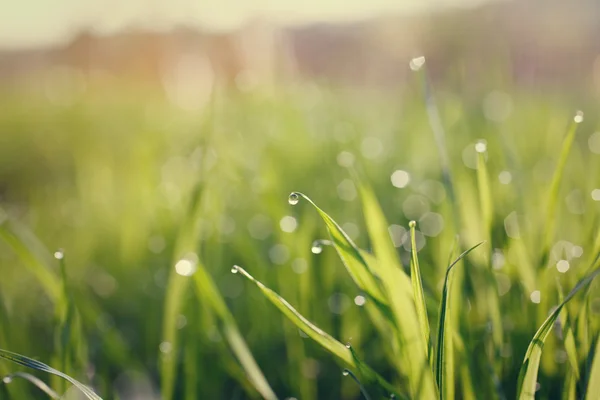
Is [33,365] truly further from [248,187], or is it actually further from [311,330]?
[248,187]

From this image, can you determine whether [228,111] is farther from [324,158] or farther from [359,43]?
[359,43]

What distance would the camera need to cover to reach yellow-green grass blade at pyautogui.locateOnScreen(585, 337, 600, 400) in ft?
1.14

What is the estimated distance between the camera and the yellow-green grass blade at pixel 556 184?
44 cm

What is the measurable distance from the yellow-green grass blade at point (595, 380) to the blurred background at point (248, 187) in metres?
0.08

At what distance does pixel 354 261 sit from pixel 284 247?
272 millimetres

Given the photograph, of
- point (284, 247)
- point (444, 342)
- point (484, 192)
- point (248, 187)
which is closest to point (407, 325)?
point (444, 342)

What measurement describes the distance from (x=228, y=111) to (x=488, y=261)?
3.00 ft

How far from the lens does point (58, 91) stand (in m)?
1.95

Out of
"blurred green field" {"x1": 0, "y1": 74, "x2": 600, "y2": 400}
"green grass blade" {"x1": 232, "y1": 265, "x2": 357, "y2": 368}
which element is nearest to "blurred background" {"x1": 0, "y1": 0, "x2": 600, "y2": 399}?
"blurred green field" {"x1": 0, "y1": 74, "x2": 600, "y2": 400}

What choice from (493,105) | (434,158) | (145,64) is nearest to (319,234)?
(434,158)

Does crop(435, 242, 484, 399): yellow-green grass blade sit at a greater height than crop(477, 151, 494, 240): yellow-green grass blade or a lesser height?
lesser

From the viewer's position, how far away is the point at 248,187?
847 mm

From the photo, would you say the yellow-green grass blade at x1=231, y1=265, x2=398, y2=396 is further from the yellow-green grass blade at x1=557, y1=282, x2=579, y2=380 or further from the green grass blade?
the yellow-green grass blade at x1=557, y1=282, x2=579, y2=380

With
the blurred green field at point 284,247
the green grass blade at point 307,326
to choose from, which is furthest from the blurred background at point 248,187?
the green grass blade at point 307,326
